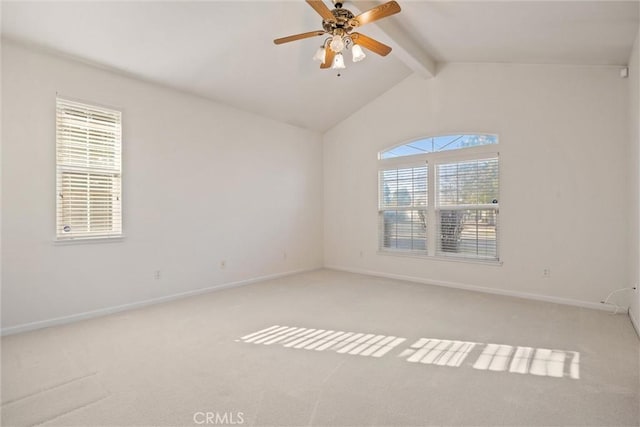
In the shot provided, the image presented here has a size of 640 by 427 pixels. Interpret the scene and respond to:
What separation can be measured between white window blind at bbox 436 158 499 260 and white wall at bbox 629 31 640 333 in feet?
4.45

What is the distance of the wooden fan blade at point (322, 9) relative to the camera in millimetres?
2380

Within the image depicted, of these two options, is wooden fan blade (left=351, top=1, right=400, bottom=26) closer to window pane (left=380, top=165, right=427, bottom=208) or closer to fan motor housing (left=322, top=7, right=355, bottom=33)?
fan motor housing (left=322, top=7, right=355, bottom=33)

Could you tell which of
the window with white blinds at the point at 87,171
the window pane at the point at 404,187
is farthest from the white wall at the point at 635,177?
the window with white blinds at the point at 87,171

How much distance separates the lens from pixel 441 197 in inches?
194

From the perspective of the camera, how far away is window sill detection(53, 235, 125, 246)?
3251mm

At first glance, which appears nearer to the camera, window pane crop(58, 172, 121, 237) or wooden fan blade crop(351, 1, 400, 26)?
wooden fan blade crop(351, 1, 400, 26)

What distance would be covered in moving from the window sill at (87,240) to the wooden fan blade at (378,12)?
3.29 m

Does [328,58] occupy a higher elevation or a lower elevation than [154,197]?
higher

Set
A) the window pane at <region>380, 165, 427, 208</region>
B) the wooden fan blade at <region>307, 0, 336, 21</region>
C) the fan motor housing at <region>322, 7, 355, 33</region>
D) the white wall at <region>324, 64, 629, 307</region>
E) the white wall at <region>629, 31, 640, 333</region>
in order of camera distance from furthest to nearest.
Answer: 1. the window pane at <region>380, 165, 427, 208</region>
2. the white wall at <region>324, 64, 629, 307</region>
3. the white wall at <region>629, 31, 640, 333</region>
4. the fan motor housing at <region>322, 7, 355, 33</region>
5. the wooden fan blade at <region>307, 0, 336, 21</region>

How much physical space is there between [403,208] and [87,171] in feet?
14.0

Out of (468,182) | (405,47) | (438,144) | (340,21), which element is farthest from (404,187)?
(340,21)

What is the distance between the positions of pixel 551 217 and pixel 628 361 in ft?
6.51

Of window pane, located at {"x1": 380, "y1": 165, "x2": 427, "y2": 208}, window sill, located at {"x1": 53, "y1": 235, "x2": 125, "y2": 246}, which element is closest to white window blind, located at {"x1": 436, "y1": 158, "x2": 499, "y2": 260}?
window pane, located at {"x1": 380, "y1": 165, "x2": 427, "y2": 208}

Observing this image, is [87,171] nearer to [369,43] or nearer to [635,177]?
[369,43]
